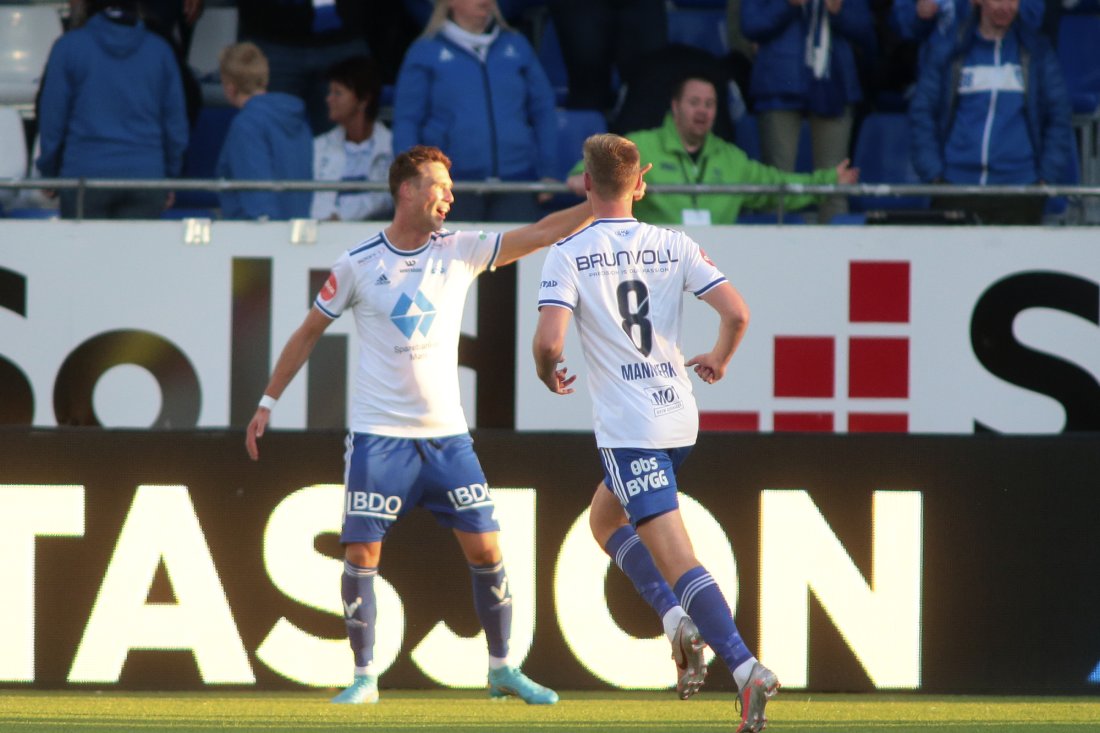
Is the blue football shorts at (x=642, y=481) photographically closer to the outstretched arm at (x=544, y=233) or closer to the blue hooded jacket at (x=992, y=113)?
the outstretched arm at (x=544, y=233)

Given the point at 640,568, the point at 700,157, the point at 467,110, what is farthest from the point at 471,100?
the point at 640,568

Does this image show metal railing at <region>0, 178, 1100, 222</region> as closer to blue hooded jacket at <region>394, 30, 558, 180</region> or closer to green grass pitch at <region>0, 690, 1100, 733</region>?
blue hooded jacket at <region>394, 30, 558, 180</region>

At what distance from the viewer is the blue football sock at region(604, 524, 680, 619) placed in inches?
215

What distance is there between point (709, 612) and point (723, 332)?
2.90 ft

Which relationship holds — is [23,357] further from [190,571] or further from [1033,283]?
[1033,283]

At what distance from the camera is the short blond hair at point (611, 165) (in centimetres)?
534

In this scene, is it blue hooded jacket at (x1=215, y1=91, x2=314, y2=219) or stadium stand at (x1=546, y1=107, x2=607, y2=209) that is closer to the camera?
blue hooded jacket at (x1=215, y1=91, x2=314, y2=219)

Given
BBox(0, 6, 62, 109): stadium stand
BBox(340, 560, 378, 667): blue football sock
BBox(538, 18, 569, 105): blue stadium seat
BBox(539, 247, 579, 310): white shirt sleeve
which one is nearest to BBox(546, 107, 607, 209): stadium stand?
BBox(538, 18, 569, 105): blue stadium seat

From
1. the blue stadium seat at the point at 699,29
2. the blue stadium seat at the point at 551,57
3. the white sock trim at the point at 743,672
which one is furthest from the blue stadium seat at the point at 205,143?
the white sock trim at the point at 743,672

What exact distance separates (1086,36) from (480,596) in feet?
20.5

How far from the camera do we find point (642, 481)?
5.31m

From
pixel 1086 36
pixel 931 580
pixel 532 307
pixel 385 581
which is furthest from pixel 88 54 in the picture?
pixel 1086 36

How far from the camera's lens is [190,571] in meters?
6.90

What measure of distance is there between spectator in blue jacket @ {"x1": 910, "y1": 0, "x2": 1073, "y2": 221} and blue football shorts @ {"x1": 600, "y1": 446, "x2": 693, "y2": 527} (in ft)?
12.0
